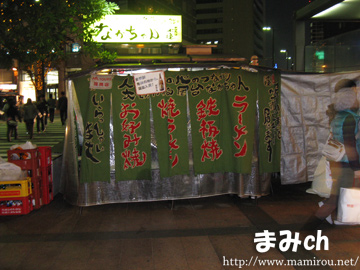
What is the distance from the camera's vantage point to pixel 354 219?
5.77 m

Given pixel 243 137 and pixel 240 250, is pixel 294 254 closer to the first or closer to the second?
pixel 240 250

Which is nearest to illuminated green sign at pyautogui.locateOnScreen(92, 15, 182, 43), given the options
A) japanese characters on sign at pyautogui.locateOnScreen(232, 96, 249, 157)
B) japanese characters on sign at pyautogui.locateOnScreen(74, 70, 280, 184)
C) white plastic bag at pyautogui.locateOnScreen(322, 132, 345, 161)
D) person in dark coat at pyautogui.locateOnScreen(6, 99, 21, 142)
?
japanese characters on sign at pyautogui.locateOnScreen(74, 70, 280, 184)

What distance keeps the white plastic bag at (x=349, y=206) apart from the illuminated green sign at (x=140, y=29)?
891cm

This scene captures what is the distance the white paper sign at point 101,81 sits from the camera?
265 inches

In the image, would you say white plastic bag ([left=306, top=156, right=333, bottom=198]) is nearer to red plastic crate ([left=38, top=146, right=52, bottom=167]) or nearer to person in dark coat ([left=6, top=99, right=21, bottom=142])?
red plastic crate ([left=38, top=146, right=52, bottom=167])

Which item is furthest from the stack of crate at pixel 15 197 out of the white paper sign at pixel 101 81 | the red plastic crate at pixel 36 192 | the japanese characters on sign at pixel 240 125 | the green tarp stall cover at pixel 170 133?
the japanese characters on sign at pixel 240 125

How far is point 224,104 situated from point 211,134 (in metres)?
0.64

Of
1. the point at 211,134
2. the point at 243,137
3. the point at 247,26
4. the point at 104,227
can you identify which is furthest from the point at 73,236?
the point at 247,26

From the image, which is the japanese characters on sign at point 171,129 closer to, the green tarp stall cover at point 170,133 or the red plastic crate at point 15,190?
the green tarp stall cover at point 170,133

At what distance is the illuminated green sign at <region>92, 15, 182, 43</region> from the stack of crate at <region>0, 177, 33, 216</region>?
652 cm

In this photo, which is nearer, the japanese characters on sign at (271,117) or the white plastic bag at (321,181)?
the japanese characters on sign at (271,117)

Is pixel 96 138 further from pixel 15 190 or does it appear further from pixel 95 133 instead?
pixel 15 190

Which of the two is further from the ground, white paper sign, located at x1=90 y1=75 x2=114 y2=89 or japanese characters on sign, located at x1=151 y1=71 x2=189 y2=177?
white paper sign, located at x1=90 y1=75 x2=114 y2=89

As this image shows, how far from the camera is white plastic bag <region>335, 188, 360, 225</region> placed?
18.3 feet
